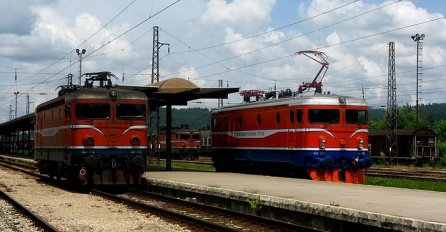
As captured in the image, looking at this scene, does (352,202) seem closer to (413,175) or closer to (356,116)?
(356,116)

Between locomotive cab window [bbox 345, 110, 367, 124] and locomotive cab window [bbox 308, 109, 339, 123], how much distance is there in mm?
487

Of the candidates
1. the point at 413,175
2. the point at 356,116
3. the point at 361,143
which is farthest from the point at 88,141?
the point at 413,175

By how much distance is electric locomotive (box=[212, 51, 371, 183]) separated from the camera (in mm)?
21672

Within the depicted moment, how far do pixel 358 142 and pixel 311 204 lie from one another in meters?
10.8

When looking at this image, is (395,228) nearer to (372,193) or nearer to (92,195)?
(372,193)

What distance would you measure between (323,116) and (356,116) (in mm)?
1491

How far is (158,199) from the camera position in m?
18.6

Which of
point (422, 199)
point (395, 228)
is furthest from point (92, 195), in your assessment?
point (395, 228)

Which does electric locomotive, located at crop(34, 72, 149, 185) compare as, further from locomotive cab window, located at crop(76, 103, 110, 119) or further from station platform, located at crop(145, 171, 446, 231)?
station platform, located at crop(145, 171, 446, 231)

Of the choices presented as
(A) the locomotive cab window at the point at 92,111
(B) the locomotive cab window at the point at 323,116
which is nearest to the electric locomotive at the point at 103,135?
(A) the locomotive cab window at the point at 92,111

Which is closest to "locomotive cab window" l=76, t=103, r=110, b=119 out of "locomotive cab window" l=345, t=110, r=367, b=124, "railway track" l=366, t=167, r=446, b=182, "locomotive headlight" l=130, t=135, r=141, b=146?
A: "locomotive headlight" l=130, t=135, r=141, b=146

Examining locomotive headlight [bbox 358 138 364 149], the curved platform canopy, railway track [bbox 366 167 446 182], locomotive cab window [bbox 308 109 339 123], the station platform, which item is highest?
the curved platform canopy

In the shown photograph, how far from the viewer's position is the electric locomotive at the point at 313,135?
2167cm

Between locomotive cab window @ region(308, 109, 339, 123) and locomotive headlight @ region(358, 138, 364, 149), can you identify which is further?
locomotive headlight @ region(358, 138, 364, 149)
